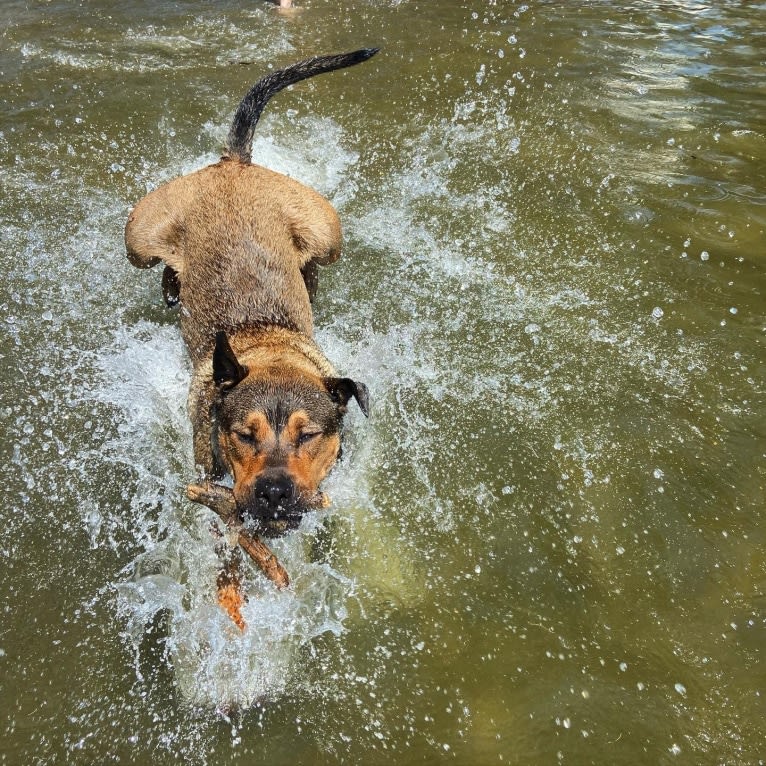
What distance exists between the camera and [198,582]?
136 inches

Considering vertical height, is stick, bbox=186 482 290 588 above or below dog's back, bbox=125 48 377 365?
below

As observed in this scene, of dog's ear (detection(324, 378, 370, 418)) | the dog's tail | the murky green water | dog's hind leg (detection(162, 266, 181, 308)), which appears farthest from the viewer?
the dog's tail

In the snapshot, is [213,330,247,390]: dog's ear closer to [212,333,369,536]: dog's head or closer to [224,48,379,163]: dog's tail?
[212,333,369,536]: dog's head

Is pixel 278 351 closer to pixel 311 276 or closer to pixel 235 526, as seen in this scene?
pixel 235 526

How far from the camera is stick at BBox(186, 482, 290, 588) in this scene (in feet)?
10.6

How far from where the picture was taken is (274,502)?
9.78ft

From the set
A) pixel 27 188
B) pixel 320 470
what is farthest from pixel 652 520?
pixel 27 188

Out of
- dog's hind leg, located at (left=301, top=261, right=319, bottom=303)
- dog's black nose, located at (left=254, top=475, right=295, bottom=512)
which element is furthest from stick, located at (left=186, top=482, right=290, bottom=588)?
dog's hind leg, located at (left=301, top=261, right=319, bottom=303)

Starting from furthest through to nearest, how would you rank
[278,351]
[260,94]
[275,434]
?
1. [260,94]
2. [278,351]
3. [275,434]

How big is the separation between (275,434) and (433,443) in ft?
4.47

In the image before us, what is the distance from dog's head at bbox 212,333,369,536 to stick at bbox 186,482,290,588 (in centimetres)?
10

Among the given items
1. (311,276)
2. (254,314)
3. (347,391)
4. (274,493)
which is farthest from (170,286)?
(274,493)

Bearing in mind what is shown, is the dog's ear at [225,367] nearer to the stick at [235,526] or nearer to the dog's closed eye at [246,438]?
the dog's closed eye at [246,438]

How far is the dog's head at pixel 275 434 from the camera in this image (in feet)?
9.94
